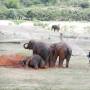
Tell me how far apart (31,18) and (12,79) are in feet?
177

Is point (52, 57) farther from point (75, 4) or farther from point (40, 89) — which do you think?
point (75, 4)

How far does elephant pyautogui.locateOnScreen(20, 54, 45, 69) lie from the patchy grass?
0.45 m

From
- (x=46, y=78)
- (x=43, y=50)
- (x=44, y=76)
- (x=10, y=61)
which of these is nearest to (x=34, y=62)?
(x=43, y=50)

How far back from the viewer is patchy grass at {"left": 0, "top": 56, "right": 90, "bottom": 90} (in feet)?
49.6

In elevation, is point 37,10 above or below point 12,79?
below

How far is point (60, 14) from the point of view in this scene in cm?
7325

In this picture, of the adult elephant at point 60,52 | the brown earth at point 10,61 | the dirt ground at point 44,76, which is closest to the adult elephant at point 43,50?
the adult elephant at point 60,52

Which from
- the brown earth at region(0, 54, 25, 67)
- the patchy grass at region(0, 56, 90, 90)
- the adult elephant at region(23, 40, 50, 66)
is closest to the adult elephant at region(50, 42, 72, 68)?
the adult elephant at region(23, 40, 50, 66)

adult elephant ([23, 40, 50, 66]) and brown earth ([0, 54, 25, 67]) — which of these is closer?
brown earth ([0, 54, 25, 67])

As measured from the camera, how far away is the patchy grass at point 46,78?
15126 millimetres

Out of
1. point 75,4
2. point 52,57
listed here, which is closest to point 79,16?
point 75,4

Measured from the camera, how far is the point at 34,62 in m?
19.6

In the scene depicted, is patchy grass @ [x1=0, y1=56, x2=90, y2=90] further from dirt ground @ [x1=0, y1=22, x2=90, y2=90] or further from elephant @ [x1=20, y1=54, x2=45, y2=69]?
elephant @ [x1=20, y1=54, x2=45, y2=69]

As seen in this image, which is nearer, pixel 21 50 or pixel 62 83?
pixel 62 83
